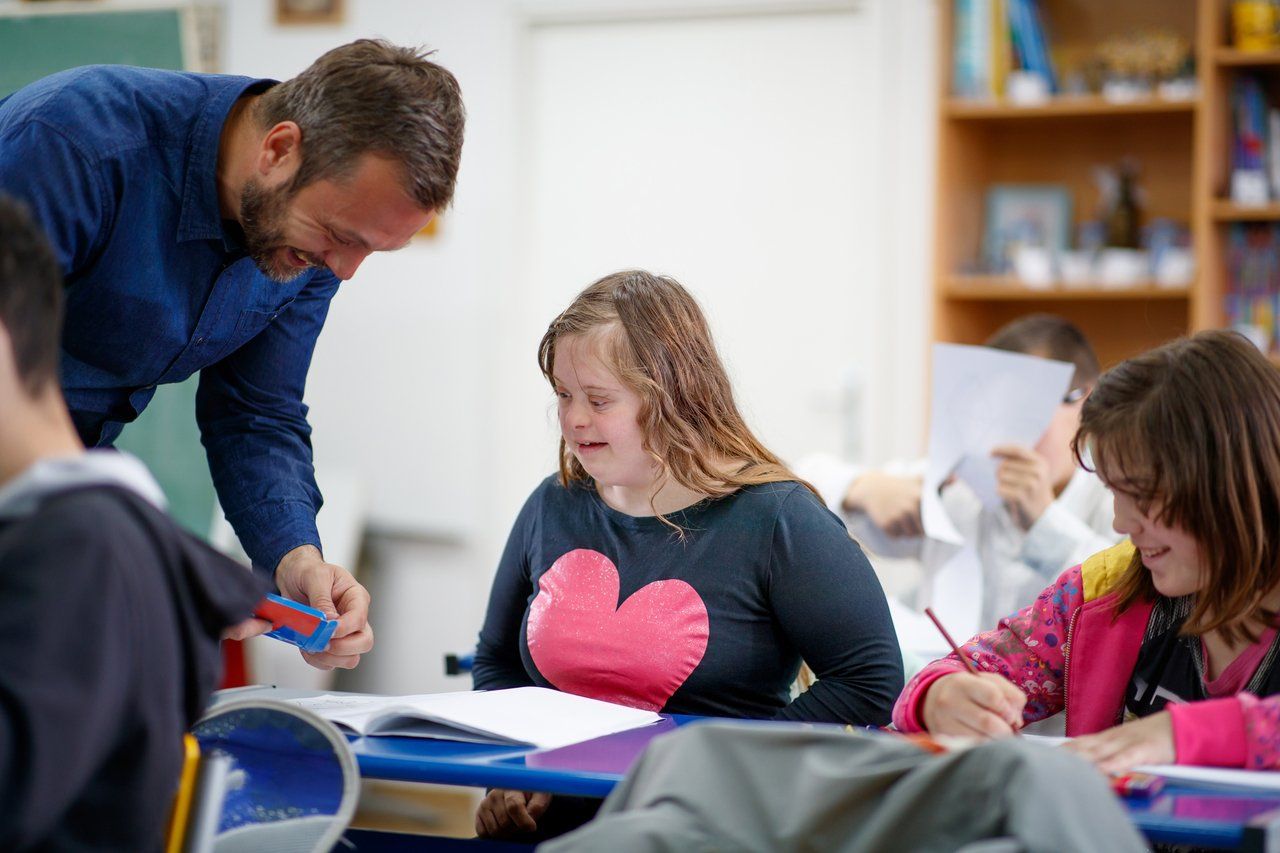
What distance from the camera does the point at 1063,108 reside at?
352cm

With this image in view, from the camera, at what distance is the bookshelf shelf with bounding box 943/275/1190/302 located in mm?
3492

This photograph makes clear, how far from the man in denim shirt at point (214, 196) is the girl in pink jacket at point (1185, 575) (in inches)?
29.2

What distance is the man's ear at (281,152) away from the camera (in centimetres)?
148

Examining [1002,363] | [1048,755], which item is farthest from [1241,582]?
[1002,363]

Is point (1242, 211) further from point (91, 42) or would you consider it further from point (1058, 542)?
point (91, 42)

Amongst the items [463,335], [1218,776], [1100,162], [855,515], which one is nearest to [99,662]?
[1218,776]

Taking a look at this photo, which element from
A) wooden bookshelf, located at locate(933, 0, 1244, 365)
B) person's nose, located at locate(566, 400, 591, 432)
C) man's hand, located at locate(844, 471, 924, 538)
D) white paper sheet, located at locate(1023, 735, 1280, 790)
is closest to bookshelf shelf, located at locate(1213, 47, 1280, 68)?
wooden bookshelf, located at locate(933, 0, 1244, 365)

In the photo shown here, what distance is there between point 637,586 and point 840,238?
2341mm

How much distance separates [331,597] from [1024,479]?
1185 mm

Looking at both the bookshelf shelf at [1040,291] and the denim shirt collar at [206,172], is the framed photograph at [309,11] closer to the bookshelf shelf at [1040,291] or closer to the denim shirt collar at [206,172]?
the bookshelf shelf at [1040,291]

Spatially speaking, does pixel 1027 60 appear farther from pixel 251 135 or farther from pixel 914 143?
pixel 251 135

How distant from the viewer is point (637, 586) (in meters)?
1.70

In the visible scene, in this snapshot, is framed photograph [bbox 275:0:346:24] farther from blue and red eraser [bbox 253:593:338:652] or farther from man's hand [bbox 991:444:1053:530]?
blue and red eraser [bbox 253:593:338:652]

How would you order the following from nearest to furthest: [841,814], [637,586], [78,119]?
[841,814] → [78,119] → [637,586]
